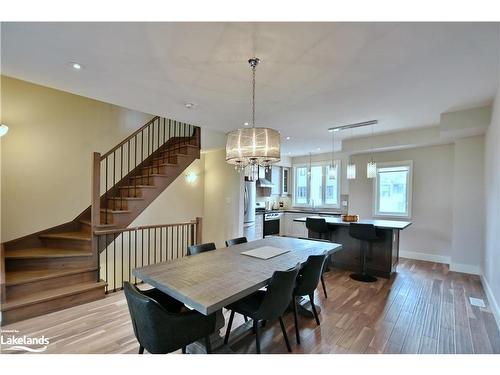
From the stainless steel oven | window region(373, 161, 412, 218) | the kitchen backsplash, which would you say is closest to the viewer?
window region(373, 161, 412, 218)

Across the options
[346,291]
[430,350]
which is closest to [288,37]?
[430,350]

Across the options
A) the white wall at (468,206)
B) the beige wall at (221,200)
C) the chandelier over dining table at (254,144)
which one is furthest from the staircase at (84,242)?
the white wall at (468,206)

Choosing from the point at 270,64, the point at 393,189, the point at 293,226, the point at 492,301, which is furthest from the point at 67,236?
the point at 393,189

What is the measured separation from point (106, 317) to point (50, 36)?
2.74 metres

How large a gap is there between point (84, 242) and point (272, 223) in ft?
16.1

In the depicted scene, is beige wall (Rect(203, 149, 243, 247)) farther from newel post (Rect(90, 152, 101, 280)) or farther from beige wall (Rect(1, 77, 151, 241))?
newel post (Rect(90, 152, 101, 280))

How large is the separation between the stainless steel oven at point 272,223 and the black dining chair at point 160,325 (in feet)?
17.6

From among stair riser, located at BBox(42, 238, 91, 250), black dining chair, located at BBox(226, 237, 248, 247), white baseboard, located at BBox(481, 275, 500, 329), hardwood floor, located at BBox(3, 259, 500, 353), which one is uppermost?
black dining chair, located at BBox(226, 237, 248, 247)

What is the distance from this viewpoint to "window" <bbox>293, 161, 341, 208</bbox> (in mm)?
7223

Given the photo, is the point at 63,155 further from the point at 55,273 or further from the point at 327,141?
the point at 327,141

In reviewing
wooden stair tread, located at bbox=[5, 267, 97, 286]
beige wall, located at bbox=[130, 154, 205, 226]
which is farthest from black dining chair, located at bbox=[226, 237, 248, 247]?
beige wall, located at bbox=[130, 154, 205, 226]

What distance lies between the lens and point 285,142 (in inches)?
228

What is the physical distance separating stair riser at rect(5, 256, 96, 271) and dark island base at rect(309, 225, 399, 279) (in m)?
3.96

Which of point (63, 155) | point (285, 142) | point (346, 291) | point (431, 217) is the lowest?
point (346, 291)
